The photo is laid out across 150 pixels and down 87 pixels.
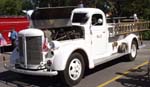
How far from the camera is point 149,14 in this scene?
33.0 metres

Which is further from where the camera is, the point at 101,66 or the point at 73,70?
the point at 101,66

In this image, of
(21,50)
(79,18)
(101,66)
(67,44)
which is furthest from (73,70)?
(101,66)

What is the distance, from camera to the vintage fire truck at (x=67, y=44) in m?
9.36

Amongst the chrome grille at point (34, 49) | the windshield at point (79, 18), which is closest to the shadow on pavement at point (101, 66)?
the windshield at point (79, 18)

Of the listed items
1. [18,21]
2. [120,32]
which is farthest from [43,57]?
[18,21]

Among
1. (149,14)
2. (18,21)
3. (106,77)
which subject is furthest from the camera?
(149,14)

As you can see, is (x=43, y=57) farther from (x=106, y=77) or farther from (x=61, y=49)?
(x=106, y=77)

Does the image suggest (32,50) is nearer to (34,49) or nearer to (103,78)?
(34,49)

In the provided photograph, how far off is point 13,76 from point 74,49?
279cm

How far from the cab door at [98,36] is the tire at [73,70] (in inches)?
41.4

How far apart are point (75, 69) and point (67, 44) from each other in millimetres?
734

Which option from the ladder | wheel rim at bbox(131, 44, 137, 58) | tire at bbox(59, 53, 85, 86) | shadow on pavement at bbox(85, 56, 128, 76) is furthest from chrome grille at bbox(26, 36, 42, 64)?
wheel rim at bbox(131, 44, 137, 58)

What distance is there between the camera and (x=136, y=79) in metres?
10.3

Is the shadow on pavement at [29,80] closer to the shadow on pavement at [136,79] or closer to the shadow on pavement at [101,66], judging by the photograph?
the shadow on pavement at [101,66]
